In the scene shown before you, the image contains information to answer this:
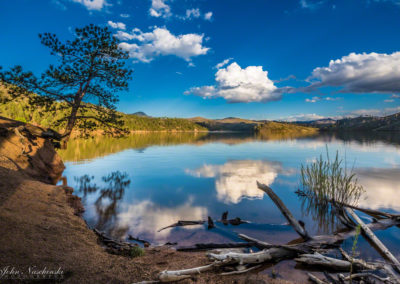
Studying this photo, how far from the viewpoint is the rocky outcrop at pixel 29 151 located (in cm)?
1177

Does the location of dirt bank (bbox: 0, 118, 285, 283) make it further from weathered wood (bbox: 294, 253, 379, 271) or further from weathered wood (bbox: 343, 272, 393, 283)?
weathered wood (bbox: 343, 272, 393, 283)

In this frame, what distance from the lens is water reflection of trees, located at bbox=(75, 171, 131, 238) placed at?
780 cm

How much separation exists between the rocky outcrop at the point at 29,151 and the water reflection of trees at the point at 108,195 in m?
1.96

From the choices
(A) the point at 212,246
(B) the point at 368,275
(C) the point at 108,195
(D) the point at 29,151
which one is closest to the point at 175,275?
(A) the point at 212,246

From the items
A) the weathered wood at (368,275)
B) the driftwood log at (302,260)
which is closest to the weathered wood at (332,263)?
the driftwood log at (302,260)

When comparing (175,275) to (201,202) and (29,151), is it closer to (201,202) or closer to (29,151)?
(201,202)

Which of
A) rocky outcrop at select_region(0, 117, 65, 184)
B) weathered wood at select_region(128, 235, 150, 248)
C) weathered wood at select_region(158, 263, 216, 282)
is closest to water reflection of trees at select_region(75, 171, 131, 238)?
weathered wood at select_region(128, 235, 150, 248)

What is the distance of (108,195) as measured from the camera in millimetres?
12156

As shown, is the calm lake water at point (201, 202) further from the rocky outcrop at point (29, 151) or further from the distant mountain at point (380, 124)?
the distant mountain at point (380, 124)

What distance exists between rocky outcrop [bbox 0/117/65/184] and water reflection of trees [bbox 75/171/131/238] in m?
1.96

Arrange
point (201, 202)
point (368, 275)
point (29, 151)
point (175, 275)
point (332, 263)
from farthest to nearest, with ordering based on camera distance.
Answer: point (29, 151), point (201, 202), point (332, 263), point (368, 275), point (175, 275)

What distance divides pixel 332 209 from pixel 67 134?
57.2 feet

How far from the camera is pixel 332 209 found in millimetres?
9289

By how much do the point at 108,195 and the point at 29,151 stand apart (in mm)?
6056
